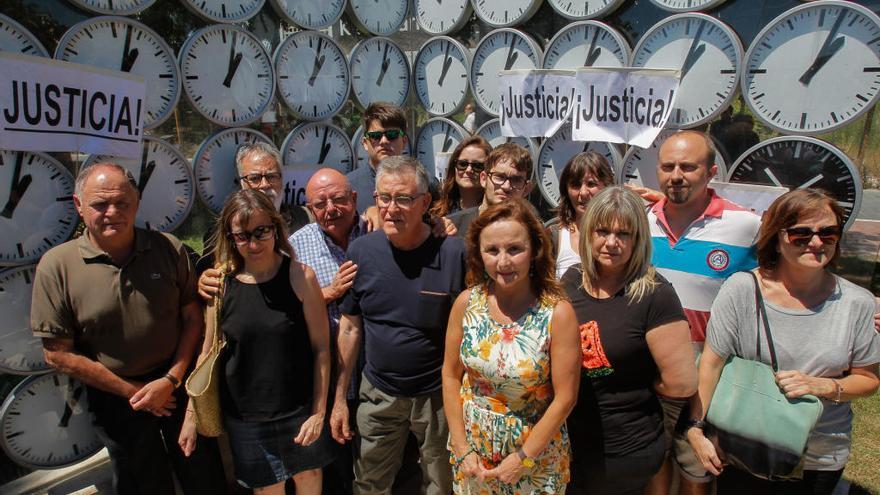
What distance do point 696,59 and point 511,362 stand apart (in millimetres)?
2480

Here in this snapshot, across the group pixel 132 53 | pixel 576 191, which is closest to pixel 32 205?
pixel 132 53

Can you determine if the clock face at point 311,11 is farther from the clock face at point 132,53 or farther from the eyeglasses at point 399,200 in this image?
the eyeglasses at point 399,200

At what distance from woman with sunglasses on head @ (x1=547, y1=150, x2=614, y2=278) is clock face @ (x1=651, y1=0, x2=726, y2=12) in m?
1.23

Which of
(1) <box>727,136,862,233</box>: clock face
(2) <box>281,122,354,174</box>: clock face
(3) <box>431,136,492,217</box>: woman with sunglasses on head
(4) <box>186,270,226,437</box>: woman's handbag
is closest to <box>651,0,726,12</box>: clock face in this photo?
(1) <box>727,136,862,233</box>: clock face

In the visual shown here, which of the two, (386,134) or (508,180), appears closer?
(508,180)

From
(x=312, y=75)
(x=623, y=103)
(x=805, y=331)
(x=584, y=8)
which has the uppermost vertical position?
(x=584, y=8)

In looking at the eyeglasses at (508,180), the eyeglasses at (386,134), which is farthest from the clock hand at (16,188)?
the eyeglasses at (508,180)

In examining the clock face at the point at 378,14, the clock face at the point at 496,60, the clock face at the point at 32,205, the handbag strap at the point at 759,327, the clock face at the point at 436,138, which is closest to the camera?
the handbag strap at the point at 759,327

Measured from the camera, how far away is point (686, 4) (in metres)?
3.30

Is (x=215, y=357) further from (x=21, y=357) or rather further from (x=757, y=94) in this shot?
(x=757, y=94)

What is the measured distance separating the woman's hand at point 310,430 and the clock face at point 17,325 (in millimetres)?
1574

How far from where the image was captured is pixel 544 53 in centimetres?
396

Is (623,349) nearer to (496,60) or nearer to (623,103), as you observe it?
(623,103)

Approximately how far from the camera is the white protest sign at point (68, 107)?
2.52 m
